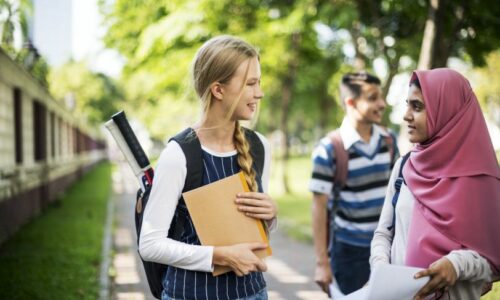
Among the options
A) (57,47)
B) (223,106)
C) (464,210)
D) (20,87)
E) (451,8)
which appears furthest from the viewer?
(57,47)

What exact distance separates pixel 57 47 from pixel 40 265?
179 m

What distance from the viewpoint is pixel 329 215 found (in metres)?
3.88

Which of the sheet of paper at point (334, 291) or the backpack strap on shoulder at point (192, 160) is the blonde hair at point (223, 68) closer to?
the backpack strap on shoulder at point (192, 160)

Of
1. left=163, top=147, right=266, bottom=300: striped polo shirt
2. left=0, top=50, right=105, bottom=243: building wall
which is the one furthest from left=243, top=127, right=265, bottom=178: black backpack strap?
left=0, top=50, right=105, bottom=243: building wall

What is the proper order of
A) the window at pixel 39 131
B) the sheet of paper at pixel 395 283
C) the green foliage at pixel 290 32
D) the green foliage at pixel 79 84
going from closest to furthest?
1. the sheet of paper at pixel 395 283
2. the green foliage at pixel 290 32
3. the window at pixel 39 131
4. the green foliage at pixel 79 84

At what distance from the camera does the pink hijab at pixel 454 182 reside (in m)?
2.09

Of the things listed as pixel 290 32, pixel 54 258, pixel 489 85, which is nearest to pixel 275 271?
pixel 54 258

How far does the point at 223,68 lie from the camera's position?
2.22 meters

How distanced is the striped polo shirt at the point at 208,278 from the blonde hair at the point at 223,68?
56 mm

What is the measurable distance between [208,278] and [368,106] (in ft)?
7.05

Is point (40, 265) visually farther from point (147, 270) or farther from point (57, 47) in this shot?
point (57, 47)

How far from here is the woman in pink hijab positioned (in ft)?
6.84

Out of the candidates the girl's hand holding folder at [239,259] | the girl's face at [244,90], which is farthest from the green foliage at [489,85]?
the girl's hand holding folder at [239,259]

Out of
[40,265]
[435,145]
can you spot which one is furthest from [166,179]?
[40,265]
